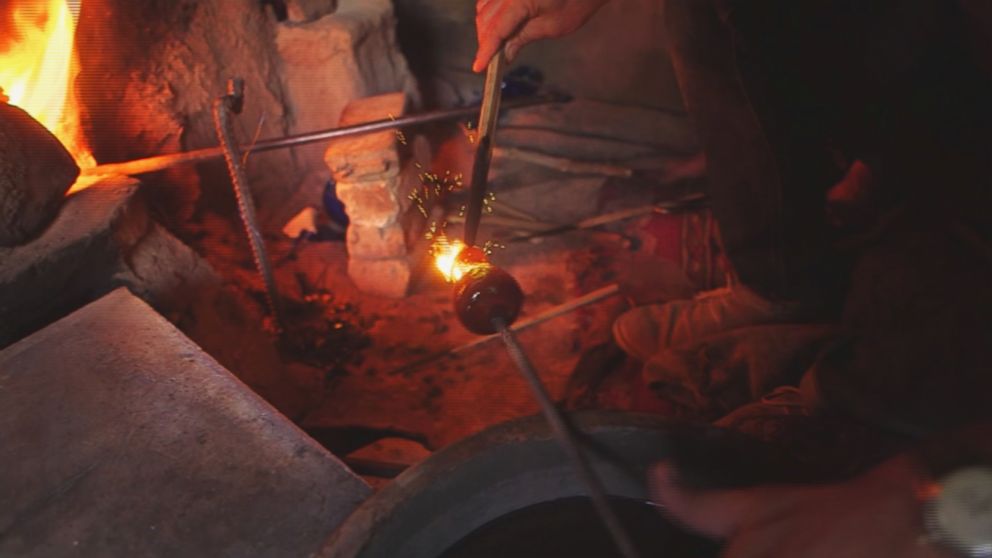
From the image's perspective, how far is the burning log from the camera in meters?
2.30

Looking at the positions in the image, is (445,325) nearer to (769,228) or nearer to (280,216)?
(280,216)

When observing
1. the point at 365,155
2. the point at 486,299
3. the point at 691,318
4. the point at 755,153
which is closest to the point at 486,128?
the point at 486,299

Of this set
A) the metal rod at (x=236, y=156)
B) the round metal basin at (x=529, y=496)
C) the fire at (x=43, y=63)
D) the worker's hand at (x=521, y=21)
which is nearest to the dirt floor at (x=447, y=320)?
the metal rod at (x=236, y=156)

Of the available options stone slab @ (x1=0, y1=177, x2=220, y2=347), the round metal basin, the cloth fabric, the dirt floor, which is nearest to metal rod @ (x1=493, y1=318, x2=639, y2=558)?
the round metal basin

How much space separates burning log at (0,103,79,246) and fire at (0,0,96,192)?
22 cm

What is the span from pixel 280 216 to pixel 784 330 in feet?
10.4

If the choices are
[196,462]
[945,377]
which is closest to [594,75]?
[945,377]

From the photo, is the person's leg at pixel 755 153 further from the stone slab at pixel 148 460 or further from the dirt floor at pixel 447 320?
the stone slab at pixel 148 460

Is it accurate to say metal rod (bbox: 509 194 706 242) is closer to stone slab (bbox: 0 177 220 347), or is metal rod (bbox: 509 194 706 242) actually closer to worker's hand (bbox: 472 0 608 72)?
worker's hand (bbox: 472 0 608 72)

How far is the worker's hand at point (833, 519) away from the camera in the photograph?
3.06 feet

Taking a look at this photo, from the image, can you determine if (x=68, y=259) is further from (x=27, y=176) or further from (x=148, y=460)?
(x=148, y=460)

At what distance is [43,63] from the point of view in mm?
2875

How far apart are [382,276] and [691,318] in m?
1.77

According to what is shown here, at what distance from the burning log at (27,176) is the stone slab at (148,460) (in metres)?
0.54
